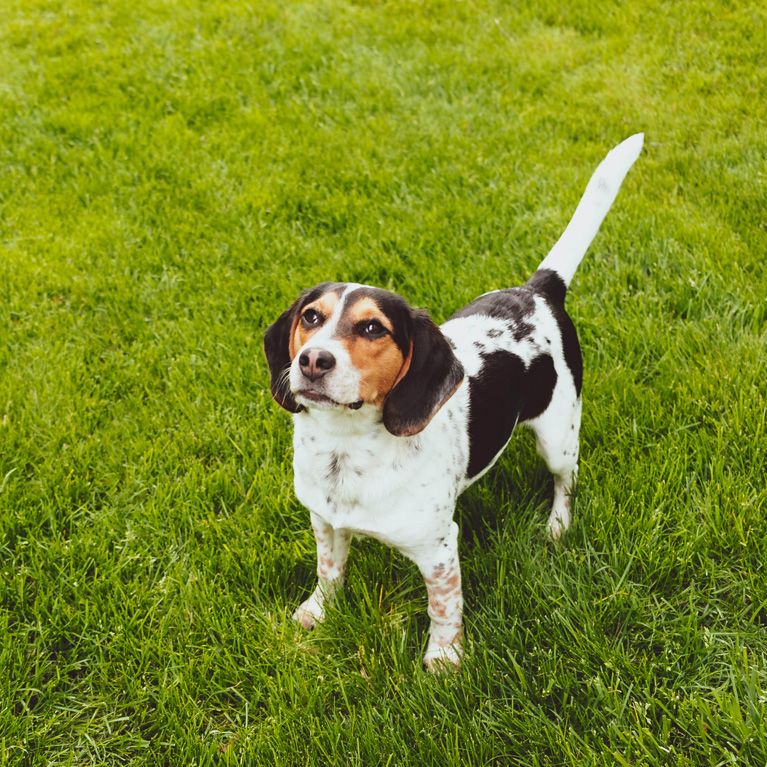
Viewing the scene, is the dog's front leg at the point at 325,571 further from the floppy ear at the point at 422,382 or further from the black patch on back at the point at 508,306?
the black patch on back at the point at 508,306

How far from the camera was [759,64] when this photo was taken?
5.99 m

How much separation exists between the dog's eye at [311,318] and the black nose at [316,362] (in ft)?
0.85

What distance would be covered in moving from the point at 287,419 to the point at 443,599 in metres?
1.38

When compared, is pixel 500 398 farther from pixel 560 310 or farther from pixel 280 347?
pixel 280 347

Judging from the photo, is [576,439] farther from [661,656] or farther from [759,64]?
[759,64]

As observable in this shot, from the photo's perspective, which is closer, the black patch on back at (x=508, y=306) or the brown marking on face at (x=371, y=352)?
the brown marking on face at (x=371, y=352)

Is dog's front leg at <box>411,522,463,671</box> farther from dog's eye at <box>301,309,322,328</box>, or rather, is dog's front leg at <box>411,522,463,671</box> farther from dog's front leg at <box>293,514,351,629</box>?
dog's eye at <box>301,309,322,328</box>

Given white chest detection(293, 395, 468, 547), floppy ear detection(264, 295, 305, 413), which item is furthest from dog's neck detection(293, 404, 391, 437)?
floppy ear detection(264, 295, 305, 413)

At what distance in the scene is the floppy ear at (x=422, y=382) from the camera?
2.33 meters

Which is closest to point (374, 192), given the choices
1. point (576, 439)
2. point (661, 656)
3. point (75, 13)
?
point (576, 439)

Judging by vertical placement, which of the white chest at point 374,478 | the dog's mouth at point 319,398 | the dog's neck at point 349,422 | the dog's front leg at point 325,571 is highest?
the dog's mouth at point 319,398

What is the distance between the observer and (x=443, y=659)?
2.65 metres

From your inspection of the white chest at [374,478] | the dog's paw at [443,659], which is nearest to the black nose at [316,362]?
A: the white chest at [374,478]

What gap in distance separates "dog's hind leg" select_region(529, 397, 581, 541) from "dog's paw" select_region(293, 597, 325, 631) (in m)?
0.99
